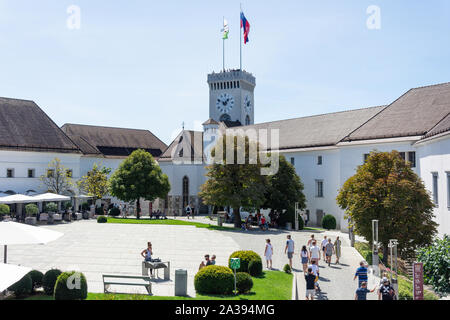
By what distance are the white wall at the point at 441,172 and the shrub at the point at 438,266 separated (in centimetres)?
596

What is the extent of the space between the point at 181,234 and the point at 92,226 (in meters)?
9.05

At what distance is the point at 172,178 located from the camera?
63.9m

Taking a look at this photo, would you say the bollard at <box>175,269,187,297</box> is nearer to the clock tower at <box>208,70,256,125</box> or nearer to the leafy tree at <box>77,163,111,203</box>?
the leafy tree at <box>77,163,111,203</box>

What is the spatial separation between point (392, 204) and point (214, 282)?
40.1ft

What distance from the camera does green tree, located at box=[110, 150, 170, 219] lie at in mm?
46969

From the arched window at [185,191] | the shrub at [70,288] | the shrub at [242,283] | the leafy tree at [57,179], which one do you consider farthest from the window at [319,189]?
the shrub at [70,288]

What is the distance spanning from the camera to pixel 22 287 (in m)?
15.2

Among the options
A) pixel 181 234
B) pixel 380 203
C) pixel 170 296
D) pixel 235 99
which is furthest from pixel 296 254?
pixel 235 99

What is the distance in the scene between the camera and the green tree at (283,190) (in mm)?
41656

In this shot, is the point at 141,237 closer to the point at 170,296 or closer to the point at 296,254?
the point at 296,254

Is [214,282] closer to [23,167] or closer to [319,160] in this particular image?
[319,160]

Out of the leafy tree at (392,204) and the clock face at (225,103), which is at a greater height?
the clock face at (225,103)

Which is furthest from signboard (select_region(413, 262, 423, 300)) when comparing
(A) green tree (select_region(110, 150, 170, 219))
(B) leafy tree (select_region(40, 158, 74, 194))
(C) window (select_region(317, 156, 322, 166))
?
(B) leafy tree (select_region(40, 158, 74, 194))

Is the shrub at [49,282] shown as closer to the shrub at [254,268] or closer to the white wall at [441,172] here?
the shrub at [254,268]
